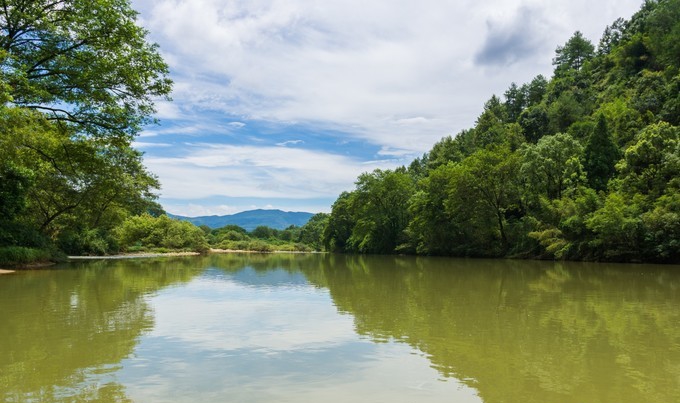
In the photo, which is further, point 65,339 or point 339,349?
point 65,339

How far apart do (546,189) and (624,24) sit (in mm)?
68982

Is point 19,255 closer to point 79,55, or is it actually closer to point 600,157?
point 79,55

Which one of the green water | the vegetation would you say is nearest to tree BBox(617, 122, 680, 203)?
the green water

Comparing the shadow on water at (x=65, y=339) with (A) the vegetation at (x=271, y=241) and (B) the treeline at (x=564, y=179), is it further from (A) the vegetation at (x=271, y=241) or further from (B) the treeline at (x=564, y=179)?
(A) the vegetation at (x=271, y=241)

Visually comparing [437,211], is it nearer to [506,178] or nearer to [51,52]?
[506,178]

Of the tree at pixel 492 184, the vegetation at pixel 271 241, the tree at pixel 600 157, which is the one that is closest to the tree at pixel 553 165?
the tree at pixel 600 157

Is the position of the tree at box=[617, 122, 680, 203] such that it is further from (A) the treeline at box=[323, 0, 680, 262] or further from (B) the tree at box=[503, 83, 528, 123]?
(B) the tree at box=[503, 83, 528, 123]

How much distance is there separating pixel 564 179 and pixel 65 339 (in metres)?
39.1

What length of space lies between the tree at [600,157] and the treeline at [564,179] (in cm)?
10

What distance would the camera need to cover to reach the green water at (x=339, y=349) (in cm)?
470

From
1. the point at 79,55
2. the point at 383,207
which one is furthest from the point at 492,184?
the point at 79,55

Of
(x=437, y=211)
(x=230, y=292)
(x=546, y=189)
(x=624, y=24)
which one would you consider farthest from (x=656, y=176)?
Result: (x=624, y=24)

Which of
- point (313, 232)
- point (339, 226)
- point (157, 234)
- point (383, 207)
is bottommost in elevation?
point (157, 234)

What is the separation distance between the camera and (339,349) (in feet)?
21.9
